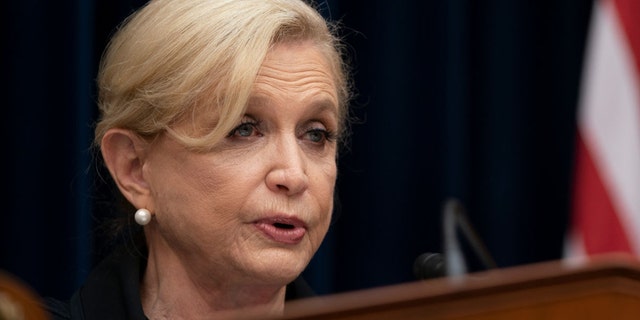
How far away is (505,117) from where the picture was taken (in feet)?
9.27

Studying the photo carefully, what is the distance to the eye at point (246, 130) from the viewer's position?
1.47 meters

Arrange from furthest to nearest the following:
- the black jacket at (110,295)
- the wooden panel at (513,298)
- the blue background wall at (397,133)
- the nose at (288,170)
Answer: the blue background wall at (397,133)
the black jacket at (110,295)
the nose at (288,170)
the wooden panel at (513,298)

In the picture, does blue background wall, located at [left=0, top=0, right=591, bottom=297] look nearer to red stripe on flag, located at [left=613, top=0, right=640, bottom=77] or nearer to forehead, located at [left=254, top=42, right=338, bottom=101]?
red stripe on flag, located at [left=613, top=0, right=640, bottom=77]

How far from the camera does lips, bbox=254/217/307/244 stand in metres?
1.44

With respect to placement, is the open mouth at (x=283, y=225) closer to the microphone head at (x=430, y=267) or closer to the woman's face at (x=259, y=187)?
the woman's face at (x=259, y=187)

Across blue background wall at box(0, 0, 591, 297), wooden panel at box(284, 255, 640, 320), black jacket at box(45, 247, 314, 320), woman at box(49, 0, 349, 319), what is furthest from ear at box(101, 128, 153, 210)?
wooden panel at box(284, 255, 640, 320)

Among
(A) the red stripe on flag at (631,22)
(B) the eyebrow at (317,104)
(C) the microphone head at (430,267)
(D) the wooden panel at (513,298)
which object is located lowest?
(C) the microphone head at (430,267)

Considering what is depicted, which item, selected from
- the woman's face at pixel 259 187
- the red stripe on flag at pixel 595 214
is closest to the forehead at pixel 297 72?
the woman's face at pixel 259 187

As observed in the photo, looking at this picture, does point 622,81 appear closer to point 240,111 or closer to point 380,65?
point 380,65

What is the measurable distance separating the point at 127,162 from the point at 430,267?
47 centimetres

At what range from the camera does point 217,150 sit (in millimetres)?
1475

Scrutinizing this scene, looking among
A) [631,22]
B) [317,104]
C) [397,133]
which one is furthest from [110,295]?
[631,22]

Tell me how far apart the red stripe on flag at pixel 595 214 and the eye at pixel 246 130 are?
4.31ft

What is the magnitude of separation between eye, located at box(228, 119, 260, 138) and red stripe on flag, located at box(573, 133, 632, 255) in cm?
131
